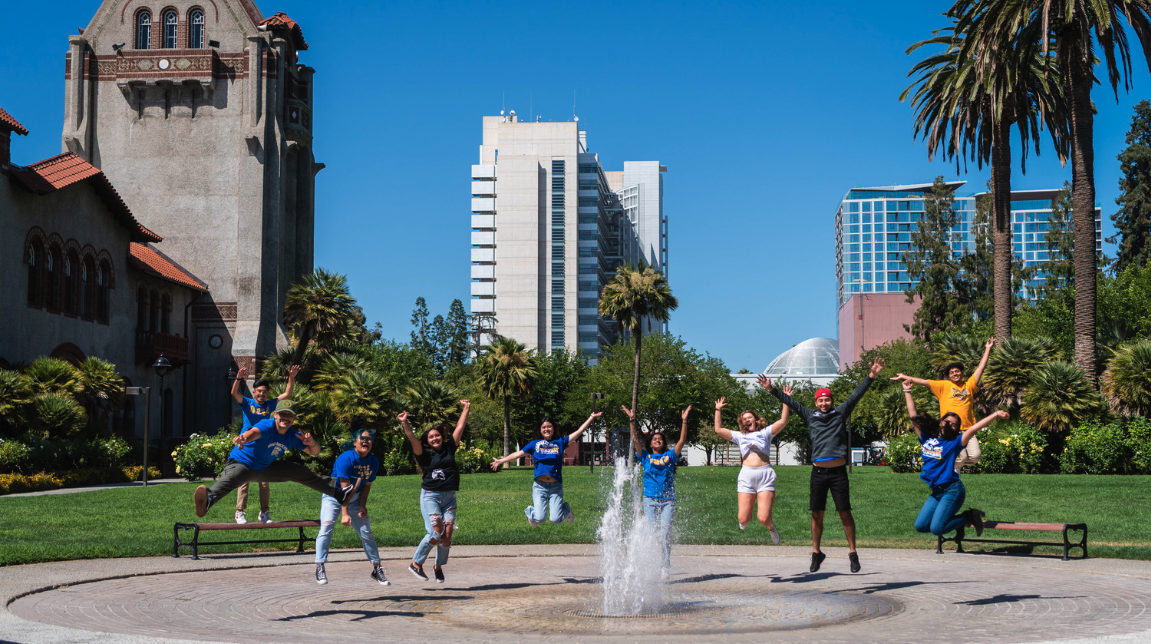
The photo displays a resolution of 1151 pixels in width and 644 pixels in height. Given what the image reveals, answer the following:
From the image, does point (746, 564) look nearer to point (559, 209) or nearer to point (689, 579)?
point (689, 579)

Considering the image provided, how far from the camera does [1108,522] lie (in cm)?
2064

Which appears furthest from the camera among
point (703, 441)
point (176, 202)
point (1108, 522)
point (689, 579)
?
point (703, 441)

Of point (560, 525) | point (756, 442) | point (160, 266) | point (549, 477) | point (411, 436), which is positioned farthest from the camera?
point (160, 266)

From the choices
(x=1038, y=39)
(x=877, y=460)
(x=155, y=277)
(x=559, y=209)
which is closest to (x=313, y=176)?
(x=155, y=277)

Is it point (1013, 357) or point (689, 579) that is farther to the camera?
point (1013, 357)

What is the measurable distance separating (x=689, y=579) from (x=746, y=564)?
2.00 meters

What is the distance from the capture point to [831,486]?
12562mm

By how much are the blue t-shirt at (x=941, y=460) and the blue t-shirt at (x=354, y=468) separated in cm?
650

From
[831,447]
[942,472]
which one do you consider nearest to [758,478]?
[831,447]

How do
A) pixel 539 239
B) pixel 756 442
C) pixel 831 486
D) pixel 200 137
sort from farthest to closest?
pixel 539 239, pixel 200 137, pixel 756 442, pixel 831 486

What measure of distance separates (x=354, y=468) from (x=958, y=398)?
7.75m

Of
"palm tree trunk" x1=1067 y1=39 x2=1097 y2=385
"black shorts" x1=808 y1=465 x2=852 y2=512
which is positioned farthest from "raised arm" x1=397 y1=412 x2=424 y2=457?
"palm tree trunk" x1=1067 y1=39 x2=1097 y2=385

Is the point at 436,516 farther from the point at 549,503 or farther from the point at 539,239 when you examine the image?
the point at 539,239

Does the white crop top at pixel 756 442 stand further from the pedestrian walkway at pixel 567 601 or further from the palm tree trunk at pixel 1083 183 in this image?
the palm tree trunk at pixel 1083 183
